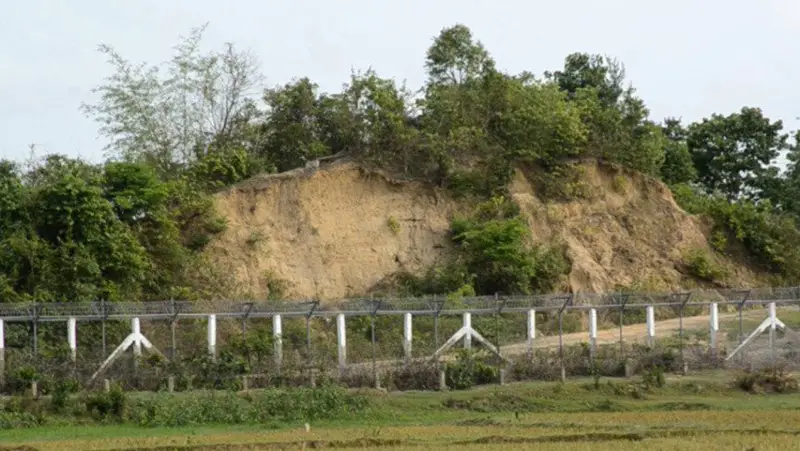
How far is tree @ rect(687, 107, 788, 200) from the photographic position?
62.7 m

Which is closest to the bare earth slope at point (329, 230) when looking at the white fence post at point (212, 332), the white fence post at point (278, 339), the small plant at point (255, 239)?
the small plant at point (255, 239)

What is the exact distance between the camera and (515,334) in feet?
142

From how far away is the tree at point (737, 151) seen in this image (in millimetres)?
62688

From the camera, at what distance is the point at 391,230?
160 feet

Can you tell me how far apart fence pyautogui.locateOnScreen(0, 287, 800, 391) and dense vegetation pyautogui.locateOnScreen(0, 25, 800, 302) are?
9.00ft

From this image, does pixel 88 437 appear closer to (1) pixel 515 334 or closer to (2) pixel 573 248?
(1) pixel 515 334

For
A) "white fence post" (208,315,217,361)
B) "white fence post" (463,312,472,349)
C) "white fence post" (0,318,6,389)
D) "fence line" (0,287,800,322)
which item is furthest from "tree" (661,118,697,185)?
"white fence post" (0,318,6,389)

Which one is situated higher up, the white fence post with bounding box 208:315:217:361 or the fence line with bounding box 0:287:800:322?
the fence line with bounding box 0:287:800:322

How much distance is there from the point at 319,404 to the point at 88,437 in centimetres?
513

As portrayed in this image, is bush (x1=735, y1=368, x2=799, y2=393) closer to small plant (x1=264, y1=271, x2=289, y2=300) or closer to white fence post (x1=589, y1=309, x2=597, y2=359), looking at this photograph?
white fence post (x1=589, y1=309, x2=597, y2=359)

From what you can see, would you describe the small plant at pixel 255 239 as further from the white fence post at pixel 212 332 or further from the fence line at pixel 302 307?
the white fence post at pixel 212 332

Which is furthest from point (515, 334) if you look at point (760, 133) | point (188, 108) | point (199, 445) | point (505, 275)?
point (760, 133)

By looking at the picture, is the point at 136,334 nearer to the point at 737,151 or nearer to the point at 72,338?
the point at 72,338

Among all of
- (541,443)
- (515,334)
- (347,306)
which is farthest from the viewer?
(515,334)
